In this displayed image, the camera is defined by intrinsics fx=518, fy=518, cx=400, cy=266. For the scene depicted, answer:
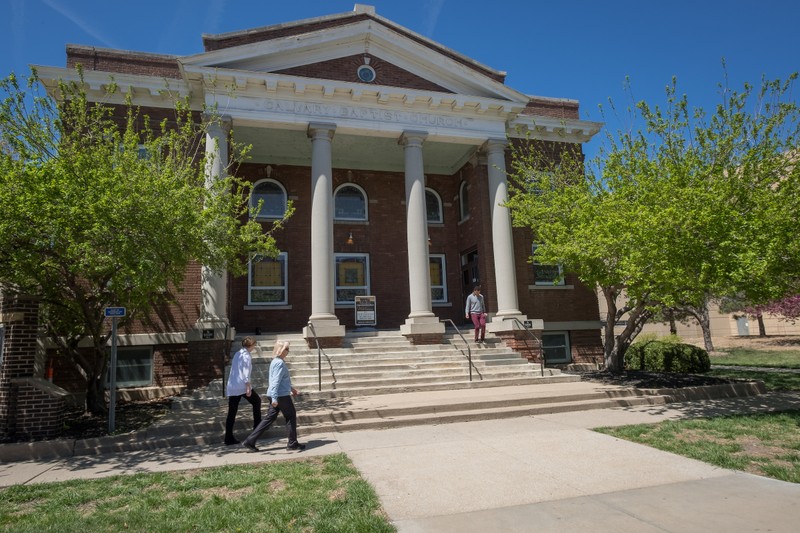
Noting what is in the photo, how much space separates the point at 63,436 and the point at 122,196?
4.06 m

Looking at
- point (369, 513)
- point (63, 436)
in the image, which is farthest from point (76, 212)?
point (369, 513)

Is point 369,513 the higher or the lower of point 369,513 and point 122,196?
the lower

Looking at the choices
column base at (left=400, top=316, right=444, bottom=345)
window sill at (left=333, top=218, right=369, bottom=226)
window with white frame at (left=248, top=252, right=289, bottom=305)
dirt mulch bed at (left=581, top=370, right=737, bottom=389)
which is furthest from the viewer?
window sill at (left=333, top=218, right=369, bottom=226)

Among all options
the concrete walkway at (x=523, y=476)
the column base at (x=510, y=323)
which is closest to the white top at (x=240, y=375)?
the concrete walkway at (x=523, y=476)

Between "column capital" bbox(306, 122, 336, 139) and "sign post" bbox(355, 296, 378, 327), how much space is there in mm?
5159

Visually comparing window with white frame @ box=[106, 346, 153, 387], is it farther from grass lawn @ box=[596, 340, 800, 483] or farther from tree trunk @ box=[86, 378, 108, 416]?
grass lawn @ box=[596, 340, 800, 483]

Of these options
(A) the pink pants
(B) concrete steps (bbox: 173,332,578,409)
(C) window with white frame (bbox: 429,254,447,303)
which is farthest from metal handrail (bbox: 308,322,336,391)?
(C) window with white frame (bbox: 429,254,447,303)

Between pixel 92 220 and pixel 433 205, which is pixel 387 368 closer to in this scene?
pixel 92 220

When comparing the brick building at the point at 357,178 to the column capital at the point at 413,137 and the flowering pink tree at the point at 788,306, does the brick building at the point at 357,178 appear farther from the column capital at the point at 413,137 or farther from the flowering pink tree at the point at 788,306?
the flowering pink tree at the point at 788,306

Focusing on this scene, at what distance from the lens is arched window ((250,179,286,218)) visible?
18.8m

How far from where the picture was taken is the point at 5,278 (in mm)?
8664

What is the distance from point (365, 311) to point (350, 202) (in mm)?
5062

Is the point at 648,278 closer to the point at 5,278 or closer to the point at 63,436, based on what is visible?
the point at 63,436

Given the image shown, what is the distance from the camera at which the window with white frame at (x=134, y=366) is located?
13930 millimetres
